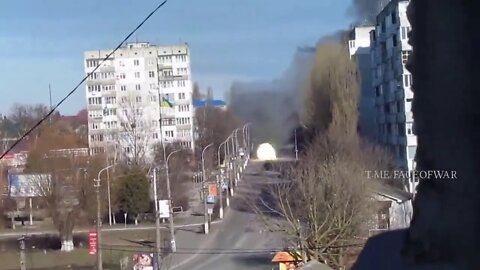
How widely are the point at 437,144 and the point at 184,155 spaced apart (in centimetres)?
1108

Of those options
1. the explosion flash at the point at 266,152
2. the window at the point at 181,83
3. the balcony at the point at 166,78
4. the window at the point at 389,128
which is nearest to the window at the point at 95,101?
the balcony at the point at 166,78

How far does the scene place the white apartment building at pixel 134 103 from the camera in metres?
12.8

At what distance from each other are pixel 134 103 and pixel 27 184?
3.51 meters

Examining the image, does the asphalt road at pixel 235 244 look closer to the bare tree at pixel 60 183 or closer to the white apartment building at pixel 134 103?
the white apartment building at pixel 134 103

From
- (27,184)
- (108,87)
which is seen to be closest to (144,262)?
(27,184)

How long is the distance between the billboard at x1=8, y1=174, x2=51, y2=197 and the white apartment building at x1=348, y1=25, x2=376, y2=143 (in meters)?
5.03

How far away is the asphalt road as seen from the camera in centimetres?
948

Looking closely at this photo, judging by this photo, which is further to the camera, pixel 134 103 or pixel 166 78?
pixel 134 103

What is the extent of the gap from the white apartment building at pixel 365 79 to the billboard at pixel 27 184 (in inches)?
198

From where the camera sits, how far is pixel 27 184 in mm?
13125

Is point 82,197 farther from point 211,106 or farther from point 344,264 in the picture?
point 211,106

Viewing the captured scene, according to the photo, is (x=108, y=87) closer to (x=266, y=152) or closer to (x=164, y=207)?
(x=164, y=207)

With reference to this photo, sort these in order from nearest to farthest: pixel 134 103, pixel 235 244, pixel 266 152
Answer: pixel 266 152 → pixel 235 244 → pixel 134 103

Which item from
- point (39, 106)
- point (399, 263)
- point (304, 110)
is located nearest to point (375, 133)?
point (304, 110)
